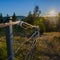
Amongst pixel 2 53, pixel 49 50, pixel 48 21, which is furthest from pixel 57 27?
pixel 2 53

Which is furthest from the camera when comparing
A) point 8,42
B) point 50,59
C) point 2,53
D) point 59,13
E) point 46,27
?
point 59,13

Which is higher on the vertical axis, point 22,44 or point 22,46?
point 22,44

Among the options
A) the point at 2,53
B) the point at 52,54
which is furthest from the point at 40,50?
the point at 2,53

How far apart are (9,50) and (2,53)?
4.12 ft

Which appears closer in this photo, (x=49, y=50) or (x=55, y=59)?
(x=55, y=59)

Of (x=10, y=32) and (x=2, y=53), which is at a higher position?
(x=10, y=32)

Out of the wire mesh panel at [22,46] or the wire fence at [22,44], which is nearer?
the wire fence at [22,44]

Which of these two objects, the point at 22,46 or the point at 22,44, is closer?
the point at 22,44

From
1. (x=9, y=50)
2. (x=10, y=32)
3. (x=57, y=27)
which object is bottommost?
(x=57, y=27)

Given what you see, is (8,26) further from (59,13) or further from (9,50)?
(59,13)

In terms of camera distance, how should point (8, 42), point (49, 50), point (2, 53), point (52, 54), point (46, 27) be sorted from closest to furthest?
point (8, 42) < point (2, 53) < point (52, 54) < point (49, 50) < point (46, 27)

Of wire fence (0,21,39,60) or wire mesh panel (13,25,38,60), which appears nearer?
wire fence (0,21,39,60)

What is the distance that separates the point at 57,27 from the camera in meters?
21.8

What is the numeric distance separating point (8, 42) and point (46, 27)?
18.6 meters
